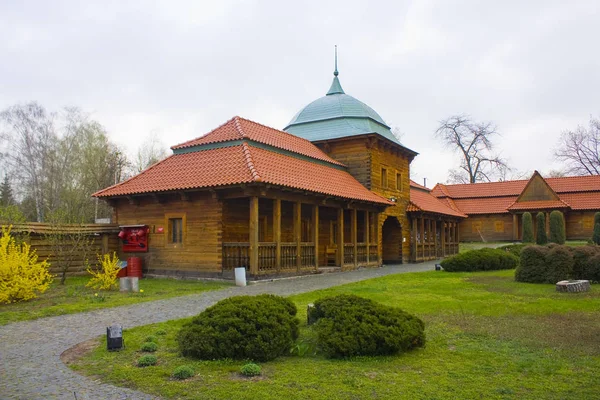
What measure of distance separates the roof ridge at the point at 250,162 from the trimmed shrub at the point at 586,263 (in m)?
10.5

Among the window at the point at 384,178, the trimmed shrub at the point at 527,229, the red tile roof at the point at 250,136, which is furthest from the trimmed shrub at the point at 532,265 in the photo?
the trimmed shrub at the point at 527,229

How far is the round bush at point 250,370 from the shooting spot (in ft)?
19.1

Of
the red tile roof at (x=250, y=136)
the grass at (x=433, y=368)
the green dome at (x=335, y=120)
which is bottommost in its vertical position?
the grass at (x=433, y=368)

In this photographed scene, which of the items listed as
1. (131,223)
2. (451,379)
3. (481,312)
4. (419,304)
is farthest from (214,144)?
(451,379)

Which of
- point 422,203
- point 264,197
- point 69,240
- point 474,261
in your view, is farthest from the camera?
point 422,203

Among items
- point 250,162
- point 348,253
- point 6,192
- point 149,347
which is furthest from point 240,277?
point 6,192

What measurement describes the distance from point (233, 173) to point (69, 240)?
681 centimetres

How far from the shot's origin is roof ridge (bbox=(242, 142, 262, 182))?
15695 mm

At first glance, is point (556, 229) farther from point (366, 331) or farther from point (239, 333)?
point (239, 333)

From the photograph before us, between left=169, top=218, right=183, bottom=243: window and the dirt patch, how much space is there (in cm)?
1068

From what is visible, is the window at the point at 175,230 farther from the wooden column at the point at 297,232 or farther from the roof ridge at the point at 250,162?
the wooden column at the point at 297,232

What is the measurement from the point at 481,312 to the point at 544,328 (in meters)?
1.76

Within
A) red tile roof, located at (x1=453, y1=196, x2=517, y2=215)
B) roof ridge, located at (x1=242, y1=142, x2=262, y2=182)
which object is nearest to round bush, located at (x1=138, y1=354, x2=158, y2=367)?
roof ridge, located at (x1=242, y1=142, x2=262, y2=182)

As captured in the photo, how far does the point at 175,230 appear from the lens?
61.0 ft
